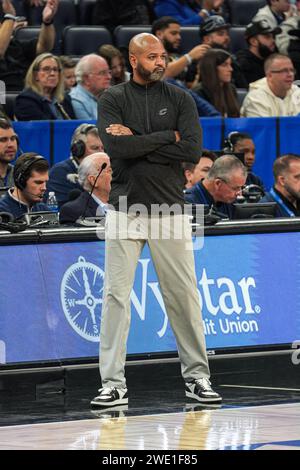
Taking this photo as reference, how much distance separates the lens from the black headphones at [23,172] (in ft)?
32.6

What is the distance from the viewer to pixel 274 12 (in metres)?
17.4

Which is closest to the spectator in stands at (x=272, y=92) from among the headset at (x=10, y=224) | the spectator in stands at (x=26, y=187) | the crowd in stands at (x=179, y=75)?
the crowd in stands at (x=179, y=75)

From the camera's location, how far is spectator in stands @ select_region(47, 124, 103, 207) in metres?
11.6

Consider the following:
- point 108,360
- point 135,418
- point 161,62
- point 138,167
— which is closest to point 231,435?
point 135,418

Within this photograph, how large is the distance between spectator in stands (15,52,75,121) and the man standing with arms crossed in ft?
15.3

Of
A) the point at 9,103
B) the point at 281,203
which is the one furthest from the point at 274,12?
the point at 281,203

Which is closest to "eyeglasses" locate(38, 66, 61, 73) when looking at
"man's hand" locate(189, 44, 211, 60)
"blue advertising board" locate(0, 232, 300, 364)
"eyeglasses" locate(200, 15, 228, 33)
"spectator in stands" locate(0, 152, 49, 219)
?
"man's hand" locate(189, 44, 211, 60)

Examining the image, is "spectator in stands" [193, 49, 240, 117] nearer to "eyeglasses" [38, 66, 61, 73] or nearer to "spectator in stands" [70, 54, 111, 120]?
"spectator in stands" [70, 54, 111, 120]

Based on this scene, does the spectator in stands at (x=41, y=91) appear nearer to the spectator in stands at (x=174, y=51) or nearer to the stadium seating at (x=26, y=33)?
the spectator in stands at (x=174, y=51)

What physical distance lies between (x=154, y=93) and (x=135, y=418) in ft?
6.76

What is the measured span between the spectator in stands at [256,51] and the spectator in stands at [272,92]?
149 cm

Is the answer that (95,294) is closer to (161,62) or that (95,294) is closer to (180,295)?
(180,295)
